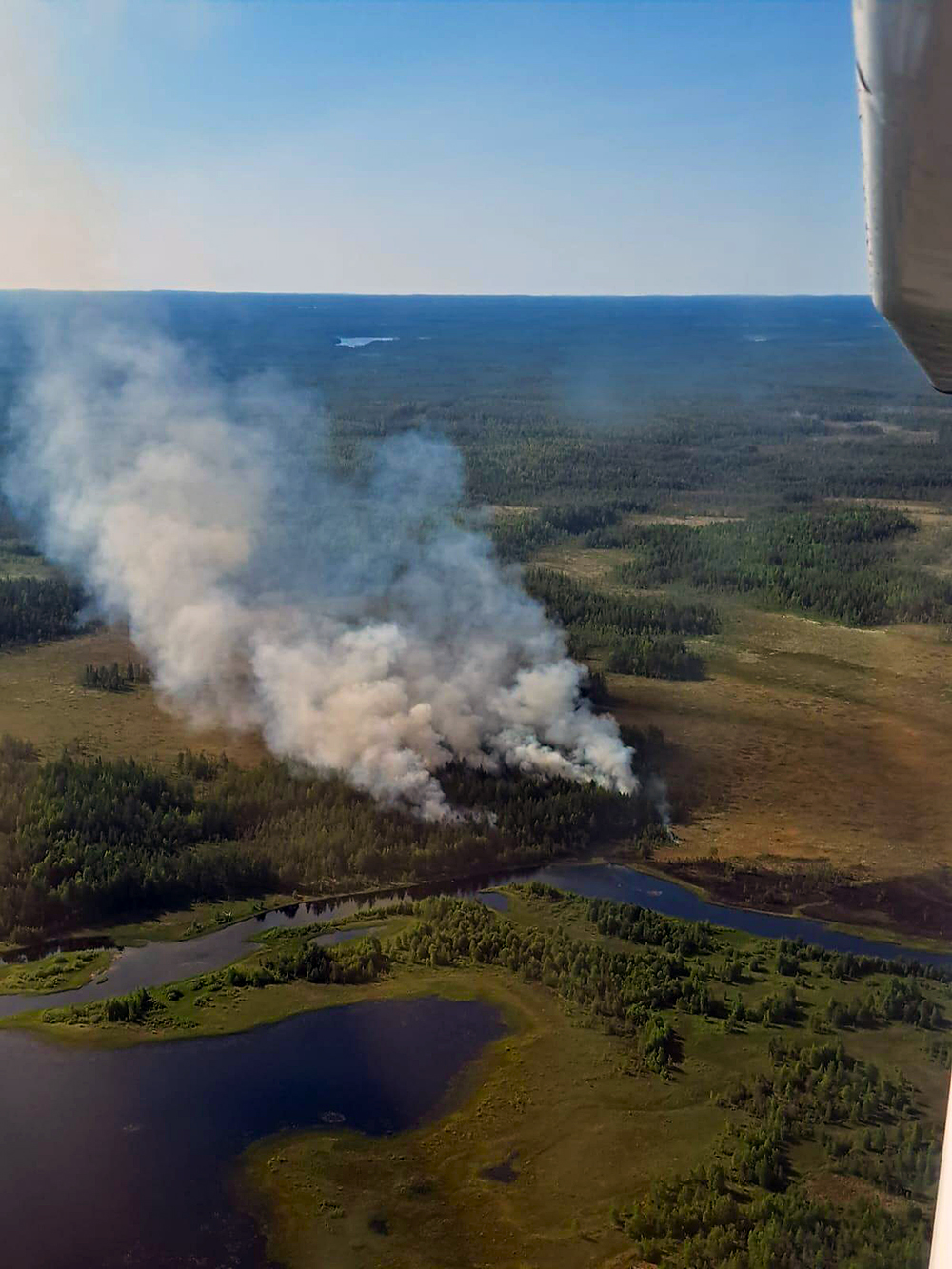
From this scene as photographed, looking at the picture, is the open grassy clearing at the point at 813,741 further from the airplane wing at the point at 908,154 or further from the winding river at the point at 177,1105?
the airplane wing at the point at 908,154

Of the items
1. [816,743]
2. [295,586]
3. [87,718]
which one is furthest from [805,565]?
[87,718]

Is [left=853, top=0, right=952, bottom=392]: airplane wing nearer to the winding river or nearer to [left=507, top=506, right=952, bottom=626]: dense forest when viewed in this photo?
the winding river

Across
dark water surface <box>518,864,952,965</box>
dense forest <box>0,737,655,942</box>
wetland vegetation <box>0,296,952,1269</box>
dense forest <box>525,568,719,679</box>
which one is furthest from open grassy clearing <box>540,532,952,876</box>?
dense forest <box>0,737,655,942</box>

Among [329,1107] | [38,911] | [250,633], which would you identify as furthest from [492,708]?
[329,1107]

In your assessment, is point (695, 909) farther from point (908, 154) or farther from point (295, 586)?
point (908, 154)

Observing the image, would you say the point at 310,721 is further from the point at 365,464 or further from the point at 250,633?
the point at 365,464
